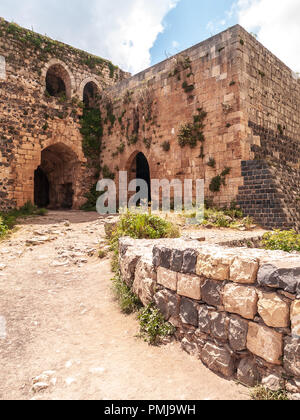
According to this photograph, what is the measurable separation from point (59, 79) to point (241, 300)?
51.6ft

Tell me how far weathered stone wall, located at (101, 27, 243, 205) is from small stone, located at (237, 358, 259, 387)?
25.4ft

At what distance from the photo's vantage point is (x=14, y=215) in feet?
36.7

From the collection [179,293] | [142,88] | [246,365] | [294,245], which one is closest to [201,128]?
[142,88]

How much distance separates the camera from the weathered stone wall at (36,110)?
11898 millimetres

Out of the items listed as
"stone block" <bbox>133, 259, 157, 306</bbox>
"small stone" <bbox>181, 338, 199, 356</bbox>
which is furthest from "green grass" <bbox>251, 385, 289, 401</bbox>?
"stone block" <bbox>133, 259, 157, 306</bbox>

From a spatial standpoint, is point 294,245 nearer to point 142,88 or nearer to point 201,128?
point 201,128

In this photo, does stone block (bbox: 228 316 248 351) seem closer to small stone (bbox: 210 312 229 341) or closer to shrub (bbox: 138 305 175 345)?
small stone (bbox: 210 312 229 341)

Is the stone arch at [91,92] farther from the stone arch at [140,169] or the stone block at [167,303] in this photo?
the stone block at [167,303]

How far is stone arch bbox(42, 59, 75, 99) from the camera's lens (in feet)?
45.1

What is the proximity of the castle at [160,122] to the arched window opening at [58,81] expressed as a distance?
0.05 m

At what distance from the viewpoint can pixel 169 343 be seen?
3.11 meters

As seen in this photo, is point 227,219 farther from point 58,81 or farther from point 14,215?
point 58,81

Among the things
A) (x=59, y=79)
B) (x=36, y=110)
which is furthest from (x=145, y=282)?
(x=59, y=79)

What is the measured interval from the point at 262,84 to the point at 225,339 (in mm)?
10348
